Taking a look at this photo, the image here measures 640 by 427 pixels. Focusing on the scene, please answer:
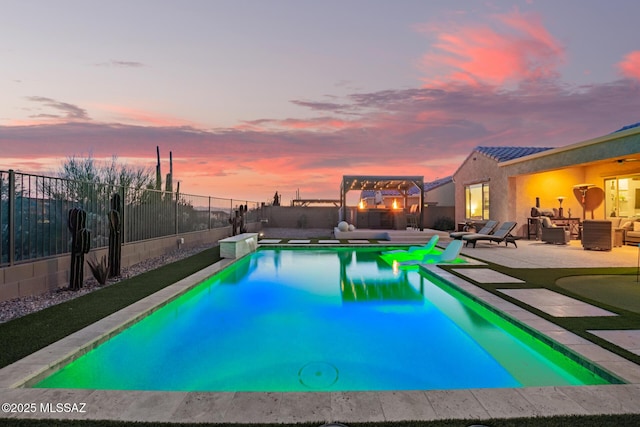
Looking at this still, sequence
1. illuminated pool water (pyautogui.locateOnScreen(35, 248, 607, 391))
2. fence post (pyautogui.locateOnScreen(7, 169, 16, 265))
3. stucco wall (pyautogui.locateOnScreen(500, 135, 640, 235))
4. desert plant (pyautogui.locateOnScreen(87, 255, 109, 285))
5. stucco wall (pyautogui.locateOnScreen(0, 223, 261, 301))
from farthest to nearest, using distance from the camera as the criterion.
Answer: stucco wall (pyautogui.locateOnScreen(500, 135, 640, 235)) → desert plant (pyautogui.locateOnScreen(87, 255, 109, 285)) → fence post (pyautogui.locateOnScreen(7, 169, 16, 265)) → stucco wall (pyautogui.locateOnScreen(0, 223, 261, 301)) → illuminated pool water (pyautogui.locateOnScreen(35, 248, 607, 391))

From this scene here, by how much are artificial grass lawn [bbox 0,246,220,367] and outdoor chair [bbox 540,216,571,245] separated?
13.8 m

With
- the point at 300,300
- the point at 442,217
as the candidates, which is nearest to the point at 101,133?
the point at 300,300

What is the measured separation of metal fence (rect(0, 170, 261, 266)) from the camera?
5.54m

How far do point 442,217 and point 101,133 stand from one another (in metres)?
20.2

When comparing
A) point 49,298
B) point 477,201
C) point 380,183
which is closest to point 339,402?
point 49,298

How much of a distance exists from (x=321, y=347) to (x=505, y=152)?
57.5 ft

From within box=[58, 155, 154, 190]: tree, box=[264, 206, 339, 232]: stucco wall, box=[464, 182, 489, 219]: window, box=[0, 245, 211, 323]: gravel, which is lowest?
box=[0, 245, 211, 323]: gravel

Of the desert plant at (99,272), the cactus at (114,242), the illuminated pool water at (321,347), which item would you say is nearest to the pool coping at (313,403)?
the illuminated pool water at (321,347)

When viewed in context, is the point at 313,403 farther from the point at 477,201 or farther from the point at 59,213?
the point at 477,201

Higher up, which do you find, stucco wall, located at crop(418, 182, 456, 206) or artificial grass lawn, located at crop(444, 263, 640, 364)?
stucco wall, located at crop(418, 182, 456, 206)

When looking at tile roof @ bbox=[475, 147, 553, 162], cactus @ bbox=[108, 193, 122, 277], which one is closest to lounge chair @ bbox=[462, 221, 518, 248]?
tile roof @ bbox=[475, 147, 553, 162]

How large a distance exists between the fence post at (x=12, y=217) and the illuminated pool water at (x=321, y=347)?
250cm

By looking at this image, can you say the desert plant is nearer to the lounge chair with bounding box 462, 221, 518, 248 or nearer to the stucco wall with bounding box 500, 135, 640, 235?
the lounge chair with bounding box 462, 221, 518, 248

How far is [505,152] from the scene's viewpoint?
1830 cm
